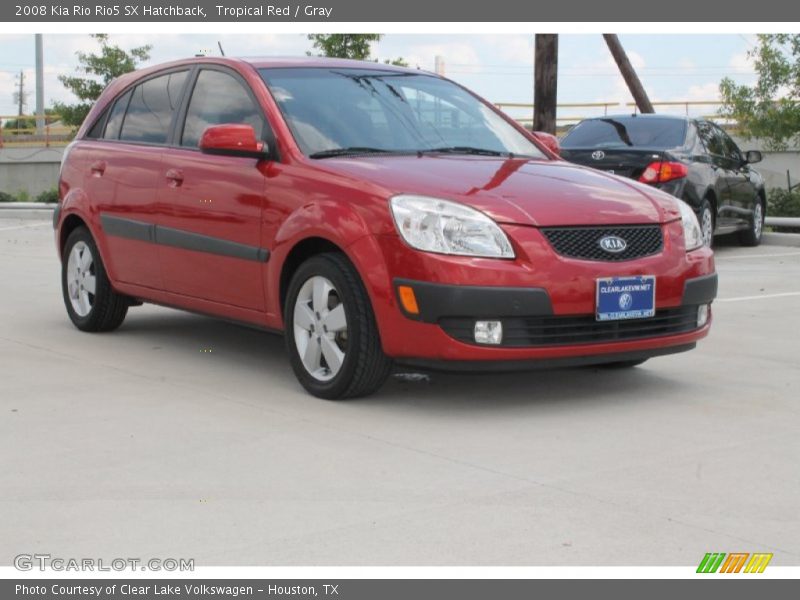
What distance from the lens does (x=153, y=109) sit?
322 inches

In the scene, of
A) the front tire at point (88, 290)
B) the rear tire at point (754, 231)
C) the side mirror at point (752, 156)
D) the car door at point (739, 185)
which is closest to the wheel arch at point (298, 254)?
the front tire at point (88, 290)

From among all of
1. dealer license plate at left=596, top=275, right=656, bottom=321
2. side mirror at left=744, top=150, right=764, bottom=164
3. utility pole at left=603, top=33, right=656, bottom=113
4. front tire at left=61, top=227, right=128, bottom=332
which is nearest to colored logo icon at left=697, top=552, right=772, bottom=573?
dealer license plate at left=596, top=275, right=656, bottom=321

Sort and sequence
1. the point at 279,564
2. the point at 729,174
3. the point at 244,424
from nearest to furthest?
the point at 279,564, the point at 244,424, the point at 729,174

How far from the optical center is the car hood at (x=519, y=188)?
6152 millimetres

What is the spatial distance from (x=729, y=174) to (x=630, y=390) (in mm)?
8571

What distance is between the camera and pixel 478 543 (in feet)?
13.8

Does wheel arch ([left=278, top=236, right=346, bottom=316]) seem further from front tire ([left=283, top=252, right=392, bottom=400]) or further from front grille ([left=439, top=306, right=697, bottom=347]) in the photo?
front grille ([left=439, top=306, right=697, bottom=347])

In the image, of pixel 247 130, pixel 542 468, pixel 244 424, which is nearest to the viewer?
pixel 542 468

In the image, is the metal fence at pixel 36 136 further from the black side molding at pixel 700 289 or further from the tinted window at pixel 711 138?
the black side molding at pixel 700 289

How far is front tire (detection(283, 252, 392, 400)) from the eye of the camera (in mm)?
6230

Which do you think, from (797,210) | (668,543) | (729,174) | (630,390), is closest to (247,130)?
(630,390)

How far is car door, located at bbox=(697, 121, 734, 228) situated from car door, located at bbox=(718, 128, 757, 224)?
99 mm

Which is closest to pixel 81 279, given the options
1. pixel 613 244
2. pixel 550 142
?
pixel 550 142

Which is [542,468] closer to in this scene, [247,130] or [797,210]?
[247,130]
